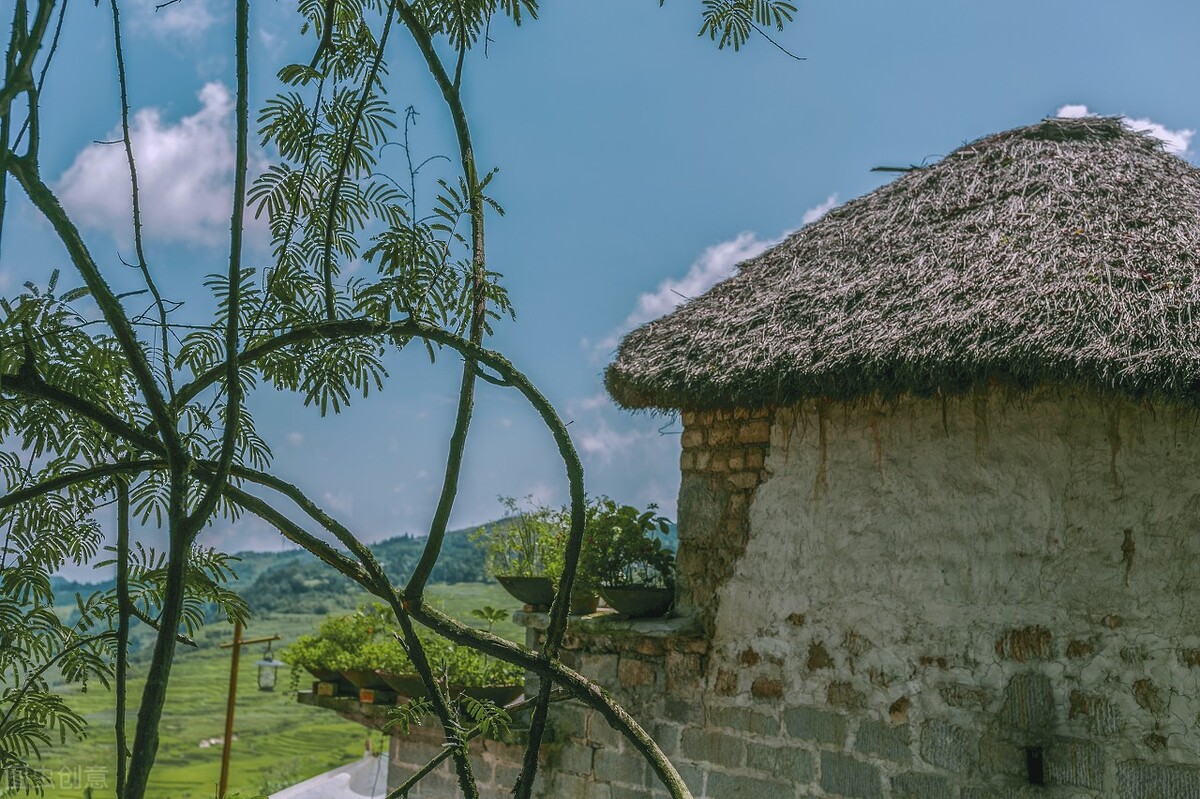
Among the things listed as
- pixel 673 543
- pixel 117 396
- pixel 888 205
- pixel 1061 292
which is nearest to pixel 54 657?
pixel 117 396

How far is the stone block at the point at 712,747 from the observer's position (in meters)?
3.72

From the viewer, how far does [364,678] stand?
4.95m

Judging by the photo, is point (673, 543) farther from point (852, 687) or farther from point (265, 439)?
point (265, 439)

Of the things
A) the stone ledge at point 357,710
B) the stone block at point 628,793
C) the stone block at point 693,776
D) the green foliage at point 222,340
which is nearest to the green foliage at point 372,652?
the stone ledge at point 357,710

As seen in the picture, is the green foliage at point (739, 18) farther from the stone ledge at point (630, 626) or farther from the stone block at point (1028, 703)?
the stone ledge at point (630, 626)

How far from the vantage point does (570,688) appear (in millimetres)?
801

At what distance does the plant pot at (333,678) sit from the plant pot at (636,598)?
190 cm

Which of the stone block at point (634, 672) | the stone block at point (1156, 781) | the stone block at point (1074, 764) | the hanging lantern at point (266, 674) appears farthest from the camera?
the hanging lantern at point (266, 674)

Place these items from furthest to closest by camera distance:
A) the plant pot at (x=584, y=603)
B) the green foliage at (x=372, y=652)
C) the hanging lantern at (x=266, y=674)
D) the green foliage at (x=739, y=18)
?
the hanging lantern at (x=266, y=674)
the green foliage at (x=372, y=652)
the plant pot at (x=584, y=603)
the green foliage at (x=739, y=18)

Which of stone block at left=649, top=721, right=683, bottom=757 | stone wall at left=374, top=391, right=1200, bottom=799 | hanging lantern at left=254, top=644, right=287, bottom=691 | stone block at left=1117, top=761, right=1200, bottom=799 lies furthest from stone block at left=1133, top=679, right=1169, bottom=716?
hanging lantern at left=254, top=644, right=287, bottom=691

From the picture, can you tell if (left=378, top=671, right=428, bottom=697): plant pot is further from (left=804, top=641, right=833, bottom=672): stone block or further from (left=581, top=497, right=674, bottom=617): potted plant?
(left=804, top=641, right=833, bottom=672): stone block

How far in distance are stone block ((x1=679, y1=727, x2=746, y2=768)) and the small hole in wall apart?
3.36ft

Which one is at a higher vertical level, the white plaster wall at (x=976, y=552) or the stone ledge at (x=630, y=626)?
the white plaster wall at (x=976, y=552)

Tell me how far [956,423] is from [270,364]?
2.84 m
